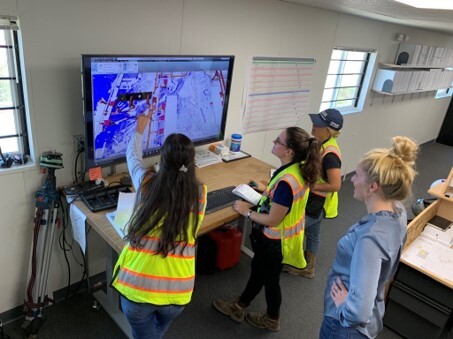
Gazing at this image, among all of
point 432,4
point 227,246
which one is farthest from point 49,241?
point 432,4

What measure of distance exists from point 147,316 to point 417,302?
1.83 m

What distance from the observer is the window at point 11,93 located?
5.67 feet

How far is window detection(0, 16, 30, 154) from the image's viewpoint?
173 centimetres

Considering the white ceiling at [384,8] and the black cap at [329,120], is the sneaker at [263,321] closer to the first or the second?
the black cap at [329,120]

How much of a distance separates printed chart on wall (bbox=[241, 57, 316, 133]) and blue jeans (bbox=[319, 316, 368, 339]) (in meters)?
1.91

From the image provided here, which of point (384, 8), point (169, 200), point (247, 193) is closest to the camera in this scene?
point (169, 200)

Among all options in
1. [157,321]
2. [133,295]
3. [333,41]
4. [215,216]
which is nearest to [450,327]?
[215,216]

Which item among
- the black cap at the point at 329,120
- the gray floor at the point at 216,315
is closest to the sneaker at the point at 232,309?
the gray floor at the point at 216,315

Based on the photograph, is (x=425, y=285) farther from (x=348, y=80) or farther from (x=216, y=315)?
(x=348, y=80)

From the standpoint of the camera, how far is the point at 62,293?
2418 mm

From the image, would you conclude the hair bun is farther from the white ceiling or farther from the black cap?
the white ceiling

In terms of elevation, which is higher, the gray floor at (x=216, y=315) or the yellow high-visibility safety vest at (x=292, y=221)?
the yellow high-visibility safety vest at (x=292, y=221)

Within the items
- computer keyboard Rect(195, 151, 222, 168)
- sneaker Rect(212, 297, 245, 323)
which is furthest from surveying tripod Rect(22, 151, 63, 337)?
sneaker Rect(212, 297, 245, 323)

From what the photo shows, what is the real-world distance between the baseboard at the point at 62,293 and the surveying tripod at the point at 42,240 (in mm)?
131
